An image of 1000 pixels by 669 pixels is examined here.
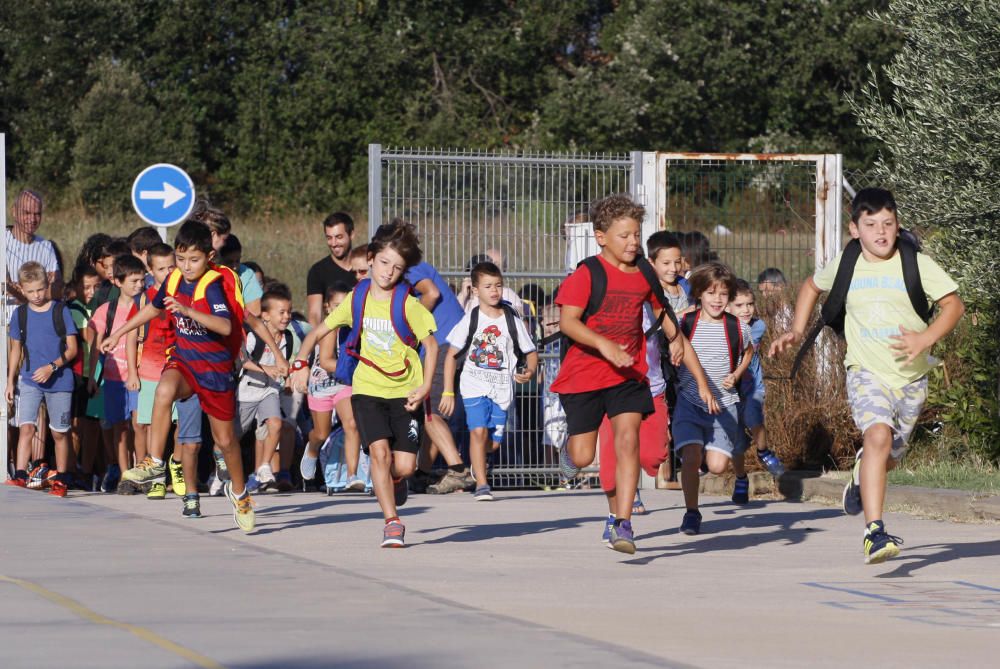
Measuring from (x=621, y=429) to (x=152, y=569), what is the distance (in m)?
2.53

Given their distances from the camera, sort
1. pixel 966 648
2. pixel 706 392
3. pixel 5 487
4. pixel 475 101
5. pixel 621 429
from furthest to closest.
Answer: pixel 475 101 → pixel 5 487 → pixel 706 392 → pixel 621 429 → pixel 966 648

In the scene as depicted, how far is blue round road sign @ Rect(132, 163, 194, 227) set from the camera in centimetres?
1670

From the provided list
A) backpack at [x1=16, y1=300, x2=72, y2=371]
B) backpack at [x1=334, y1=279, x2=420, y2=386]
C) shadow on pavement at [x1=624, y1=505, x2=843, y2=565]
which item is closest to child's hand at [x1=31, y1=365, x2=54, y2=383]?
backpack at [x1=16, y1=300, x2=72, y2=371]

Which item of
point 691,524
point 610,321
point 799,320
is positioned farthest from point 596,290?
point 691,524

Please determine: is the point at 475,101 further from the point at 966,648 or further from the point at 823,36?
the point at 966,648

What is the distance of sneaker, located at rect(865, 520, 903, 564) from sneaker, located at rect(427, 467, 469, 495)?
235 inches

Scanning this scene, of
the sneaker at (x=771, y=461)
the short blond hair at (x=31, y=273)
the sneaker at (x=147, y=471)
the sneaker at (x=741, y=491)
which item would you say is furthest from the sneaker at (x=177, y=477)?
the sneaker at (x=771, y=461)

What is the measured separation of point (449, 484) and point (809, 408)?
9.71 feet

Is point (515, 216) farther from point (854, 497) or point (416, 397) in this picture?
point (854, 497)

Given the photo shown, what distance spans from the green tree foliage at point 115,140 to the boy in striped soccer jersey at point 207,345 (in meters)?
Answer: 25.1

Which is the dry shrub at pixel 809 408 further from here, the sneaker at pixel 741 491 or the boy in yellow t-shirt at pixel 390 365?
the boy in yellow t-shirt at pixel 390 365

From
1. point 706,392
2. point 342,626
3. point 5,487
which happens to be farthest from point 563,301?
point 5,487

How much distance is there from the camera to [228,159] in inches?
1544

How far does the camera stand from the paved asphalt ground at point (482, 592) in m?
5.99
